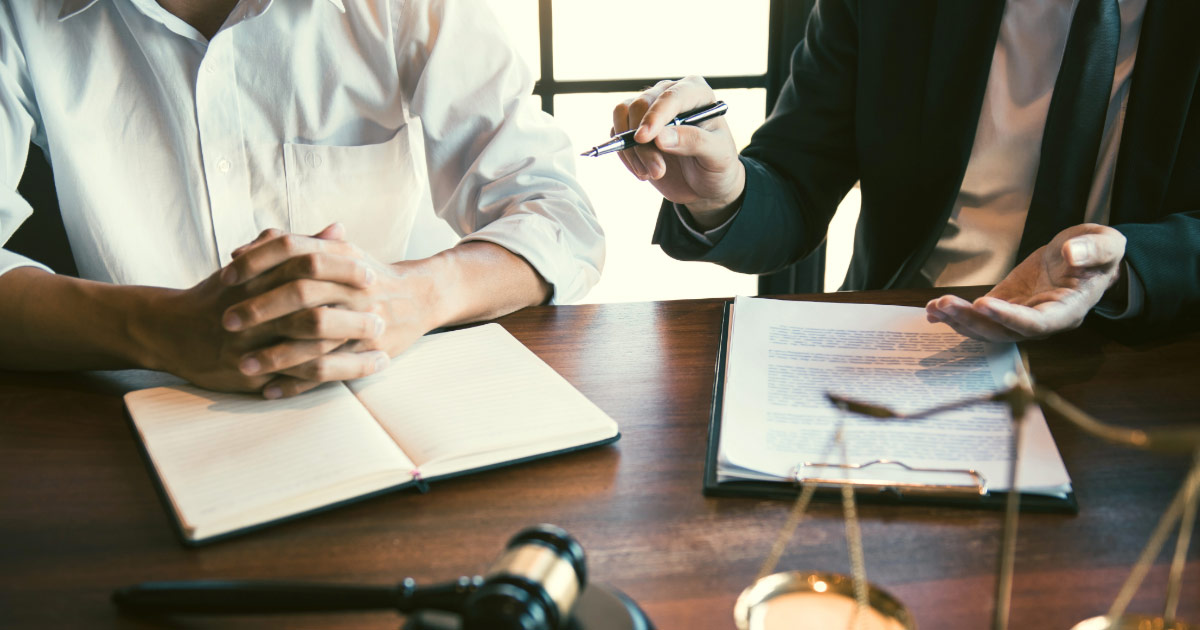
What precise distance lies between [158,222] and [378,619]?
0.99m

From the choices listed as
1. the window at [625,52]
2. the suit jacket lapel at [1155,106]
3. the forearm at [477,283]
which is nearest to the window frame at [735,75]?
the window at [625,52]

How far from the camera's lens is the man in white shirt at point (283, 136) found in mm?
1151

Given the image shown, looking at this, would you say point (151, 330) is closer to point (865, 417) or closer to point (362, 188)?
point (362, 188)

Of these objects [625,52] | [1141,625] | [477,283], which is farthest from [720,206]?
[625,52]

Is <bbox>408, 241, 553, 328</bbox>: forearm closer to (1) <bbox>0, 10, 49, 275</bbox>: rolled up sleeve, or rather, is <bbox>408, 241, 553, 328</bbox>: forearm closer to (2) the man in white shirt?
(2) the man in white shirt

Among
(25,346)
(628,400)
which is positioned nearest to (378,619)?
(628,400)

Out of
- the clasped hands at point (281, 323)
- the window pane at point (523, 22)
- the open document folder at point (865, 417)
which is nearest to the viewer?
the open document folder at point (865, 417)

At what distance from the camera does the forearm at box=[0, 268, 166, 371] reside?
870 mm

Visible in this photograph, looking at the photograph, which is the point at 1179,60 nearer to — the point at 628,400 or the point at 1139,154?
the point at 1139,154

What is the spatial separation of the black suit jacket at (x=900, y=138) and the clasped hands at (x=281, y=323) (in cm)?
62

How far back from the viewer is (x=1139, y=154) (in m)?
1.17

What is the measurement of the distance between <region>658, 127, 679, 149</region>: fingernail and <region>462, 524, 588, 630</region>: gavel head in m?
0.67

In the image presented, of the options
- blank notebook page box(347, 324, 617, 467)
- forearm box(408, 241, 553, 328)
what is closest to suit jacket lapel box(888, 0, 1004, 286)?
forearm box(408, 241, 553, 328)

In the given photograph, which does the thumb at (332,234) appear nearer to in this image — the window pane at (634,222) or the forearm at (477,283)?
the forearm at (477,283)
